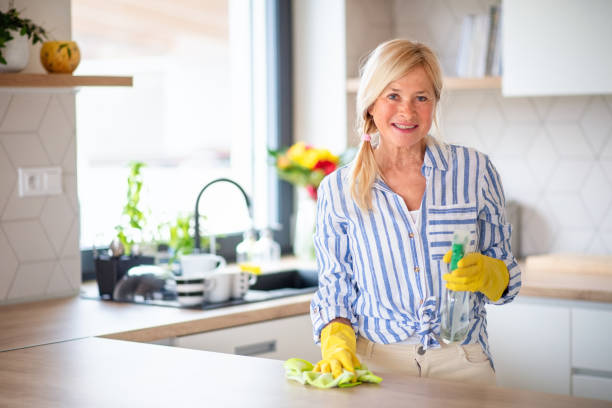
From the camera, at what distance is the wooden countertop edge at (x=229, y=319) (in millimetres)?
2424

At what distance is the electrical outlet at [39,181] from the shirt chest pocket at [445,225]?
141 cm

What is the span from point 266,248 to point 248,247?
13 centimetres

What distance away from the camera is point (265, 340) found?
109 inches

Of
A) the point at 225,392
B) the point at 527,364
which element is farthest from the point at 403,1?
the point at 225,392

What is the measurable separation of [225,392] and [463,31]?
2.46 m

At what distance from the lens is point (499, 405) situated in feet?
5.24

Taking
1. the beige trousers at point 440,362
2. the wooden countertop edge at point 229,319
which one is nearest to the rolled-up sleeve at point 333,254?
the beige trousers at point 440,362

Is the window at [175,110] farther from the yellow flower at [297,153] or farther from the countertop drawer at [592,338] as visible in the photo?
the countertop drawer at [592,338]

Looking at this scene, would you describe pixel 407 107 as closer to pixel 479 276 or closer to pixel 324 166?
pixel 479 276

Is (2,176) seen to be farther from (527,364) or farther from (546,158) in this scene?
(546,158)

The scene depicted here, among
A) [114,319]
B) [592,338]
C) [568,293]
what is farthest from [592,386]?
[114,319]

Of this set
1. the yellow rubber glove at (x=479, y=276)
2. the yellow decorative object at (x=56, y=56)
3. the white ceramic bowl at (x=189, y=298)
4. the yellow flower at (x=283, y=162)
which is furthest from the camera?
the yellow flower at (x=283, y=162)

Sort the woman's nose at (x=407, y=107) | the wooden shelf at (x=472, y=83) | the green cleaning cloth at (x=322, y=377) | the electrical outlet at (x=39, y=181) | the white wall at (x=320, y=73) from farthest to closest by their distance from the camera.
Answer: the white wall at (x=320, y=73) < the wooden shelf at (x=472, y=83) < the electrical outlet at (x=39, y=181) < the woman's nose at (x=407, y=107) < the green cleaning cloth at (x=322, y=377)

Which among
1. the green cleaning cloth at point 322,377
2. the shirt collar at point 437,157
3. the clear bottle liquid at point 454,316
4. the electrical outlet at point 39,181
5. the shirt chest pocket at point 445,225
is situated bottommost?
the green cleaning cloth at point 322,377
